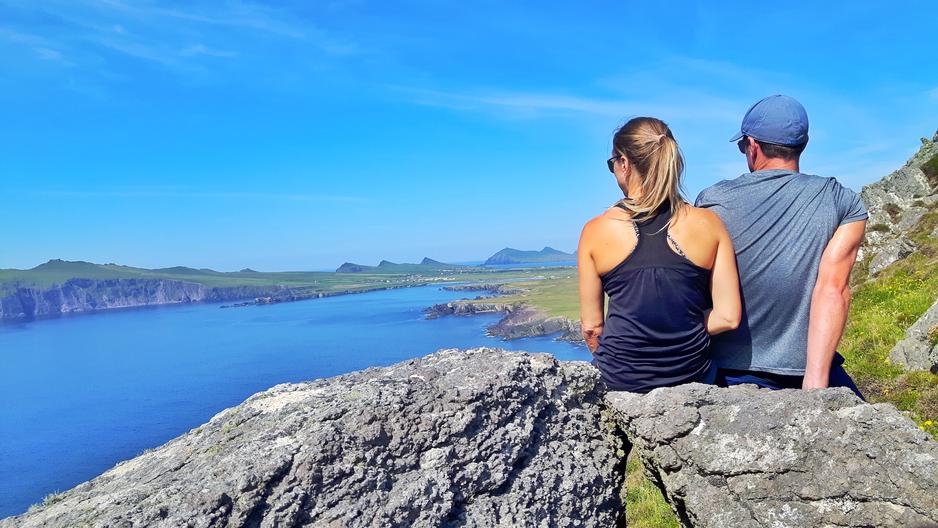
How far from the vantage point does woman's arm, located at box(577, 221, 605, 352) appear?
13.6 feet

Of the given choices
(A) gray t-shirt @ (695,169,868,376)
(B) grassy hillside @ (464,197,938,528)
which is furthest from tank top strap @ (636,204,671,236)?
(B) grassy hillside @ (464,197,938,528)

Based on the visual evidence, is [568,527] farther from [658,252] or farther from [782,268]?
[782,268]

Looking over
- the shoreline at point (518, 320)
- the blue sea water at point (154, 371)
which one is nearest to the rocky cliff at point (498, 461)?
the blue sea water at point (154, 371)

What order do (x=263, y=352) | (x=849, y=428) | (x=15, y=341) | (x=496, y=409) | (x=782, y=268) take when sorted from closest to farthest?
(x=849, y=428)
(x=496, y=409)
(x=782, y=268)
(x=263, y=352)
(x=15, y=341)

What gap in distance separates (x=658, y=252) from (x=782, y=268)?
3.06 ft

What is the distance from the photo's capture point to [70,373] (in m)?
111

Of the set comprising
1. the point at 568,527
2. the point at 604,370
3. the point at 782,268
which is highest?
the point at 782,268

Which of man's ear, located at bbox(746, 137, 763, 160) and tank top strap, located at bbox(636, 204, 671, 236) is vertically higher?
man's ear, located at bbox(746, 137, 763, 160)

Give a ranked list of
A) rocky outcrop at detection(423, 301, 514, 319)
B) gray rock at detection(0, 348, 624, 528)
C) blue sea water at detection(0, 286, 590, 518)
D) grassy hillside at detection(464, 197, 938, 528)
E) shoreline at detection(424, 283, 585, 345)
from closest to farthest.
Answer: gray rock at detection(0, 348, 624, 528) → grassy hillside at detection(464, 197, 938, 528) → blue sea water at detection(0, 286, 590, 518) → shoreline at detection(424, 283, 585, 345) → rocky outcrop at detection(423, 301, 514, 319)

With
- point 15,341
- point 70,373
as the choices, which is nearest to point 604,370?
point 70,373

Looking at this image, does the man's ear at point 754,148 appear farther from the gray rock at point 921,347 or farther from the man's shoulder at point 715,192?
the gray rock at point 921,347

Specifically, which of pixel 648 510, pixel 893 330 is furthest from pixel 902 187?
pixel 648 510

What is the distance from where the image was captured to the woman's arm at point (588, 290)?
4137 millimetres

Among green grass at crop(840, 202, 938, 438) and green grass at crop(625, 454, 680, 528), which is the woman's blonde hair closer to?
green grass at crop(625, 454, 680, 528)
